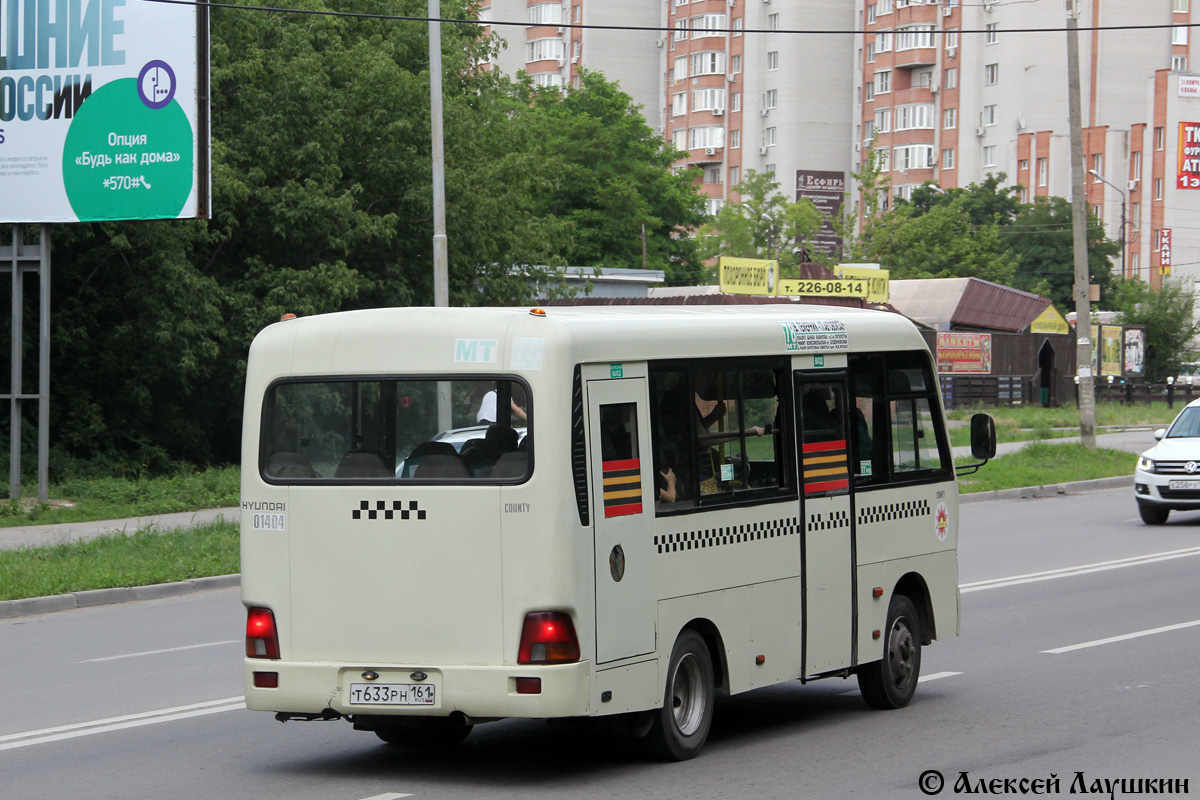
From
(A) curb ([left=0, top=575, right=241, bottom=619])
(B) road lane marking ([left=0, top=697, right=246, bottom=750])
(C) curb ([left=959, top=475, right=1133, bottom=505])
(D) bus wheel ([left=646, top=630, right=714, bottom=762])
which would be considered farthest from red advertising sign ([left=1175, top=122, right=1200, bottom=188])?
(D) bus wheel ([left=646, top=630, right=714, bottom=762])

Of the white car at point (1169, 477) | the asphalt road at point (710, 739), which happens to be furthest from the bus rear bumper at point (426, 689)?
the white car at point (1169, 477)

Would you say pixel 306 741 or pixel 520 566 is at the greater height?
pixel 520 566

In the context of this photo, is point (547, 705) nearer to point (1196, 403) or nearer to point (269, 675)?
point (269, 675)

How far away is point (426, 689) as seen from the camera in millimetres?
7363

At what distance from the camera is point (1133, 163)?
9275 centimetres

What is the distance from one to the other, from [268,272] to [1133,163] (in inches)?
2873

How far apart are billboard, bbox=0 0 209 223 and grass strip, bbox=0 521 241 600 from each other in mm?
6268

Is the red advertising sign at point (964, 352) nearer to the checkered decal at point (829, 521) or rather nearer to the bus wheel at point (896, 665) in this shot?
the bus wheel at point (896, 665)

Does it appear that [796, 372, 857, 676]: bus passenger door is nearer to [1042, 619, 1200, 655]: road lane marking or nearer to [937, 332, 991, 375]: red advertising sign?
[1042, 619, 1200, 655]: road lane marking

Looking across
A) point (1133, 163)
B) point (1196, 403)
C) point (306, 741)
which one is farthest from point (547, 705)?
point (1133, 163)

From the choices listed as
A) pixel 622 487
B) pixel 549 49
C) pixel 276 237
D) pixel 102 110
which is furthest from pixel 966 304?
pixel 549 49

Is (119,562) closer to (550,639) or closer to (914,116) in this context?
(550,639)

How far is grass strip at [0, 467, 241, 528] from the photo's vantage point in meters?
23.2

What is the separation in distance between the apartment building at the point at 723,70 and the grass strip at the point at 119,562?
3218 inches
